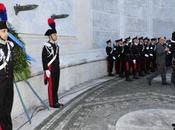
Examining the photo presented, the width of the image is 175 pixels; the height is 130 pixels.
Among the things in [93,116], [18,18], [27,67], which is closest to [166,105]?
[93,116]

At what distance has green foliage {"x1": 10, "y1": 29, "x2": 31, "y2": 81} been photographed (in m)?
7.12

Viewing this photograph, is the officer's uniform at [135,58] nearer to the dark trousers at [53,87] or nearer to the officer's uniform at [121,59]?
the officer's uniform at [121,59]

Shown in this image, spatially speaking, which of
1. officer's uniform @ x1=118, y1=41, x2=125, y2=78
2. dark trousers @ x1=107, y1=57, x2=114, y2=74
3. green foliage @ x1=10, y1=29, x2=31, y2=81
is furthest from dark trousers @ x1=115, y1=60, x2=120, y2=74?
green foliage @ x1=10, y1=29, x2=31, y2=81

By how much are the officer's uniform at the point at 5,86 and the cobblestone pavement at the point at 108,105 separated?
1243 mm

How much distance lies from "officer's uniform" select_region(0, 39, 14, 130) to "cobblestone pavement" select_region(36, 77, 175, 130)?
1243 millimetres

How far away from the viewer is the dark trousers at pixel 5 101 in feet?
17.3

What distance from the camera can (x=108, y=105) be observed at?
872cm

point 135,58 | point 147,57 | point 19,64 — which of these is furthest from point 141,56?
point 19,64

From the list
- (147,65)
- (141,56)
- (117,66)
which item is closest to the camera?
(117,66)

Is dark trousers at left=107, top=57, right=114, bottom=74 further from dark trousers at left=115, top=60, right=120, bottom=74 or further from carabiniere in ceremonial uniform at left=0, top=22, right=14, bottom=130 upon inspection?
carabiniere in ceremonial uniform at left=0, top=22, right=14, bottom=130

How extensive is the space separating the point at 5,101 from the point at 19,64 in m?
1.95

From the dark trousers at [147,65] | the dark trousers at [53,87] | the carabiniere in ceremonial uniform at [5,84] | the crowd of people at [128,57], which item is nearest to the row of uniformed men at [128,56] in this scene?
the crowd of people at [128,57]

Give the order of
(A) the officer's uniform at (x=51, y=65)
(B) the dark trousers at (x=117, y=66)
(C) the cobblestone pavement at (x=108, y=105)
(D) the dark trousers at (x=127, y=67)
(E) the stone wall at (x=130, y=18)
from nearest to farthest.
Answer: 1. (C) the cobblestone pavement at (x=108, y=105)
2. (A) the officer's uniform at (x=51, y=65)
3. (D) the dark trousers at (x=127, y=67)
4. (B) the dark trousers at (x=117, y=66)
5. (E) the stone wall at (x=130, y=18)

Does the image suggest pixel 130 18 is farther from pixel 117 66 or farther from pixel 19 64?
pixel 19 64
